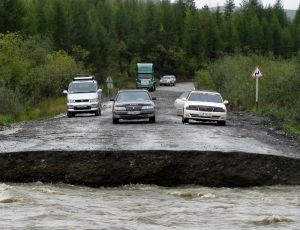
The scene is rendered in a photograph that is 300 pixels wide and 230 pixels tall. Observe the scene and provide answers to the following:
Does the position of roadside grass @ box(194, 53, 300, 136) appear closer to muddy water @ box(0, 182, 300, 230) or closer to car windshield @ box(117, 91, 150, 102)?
car windshield @ box(117, 91, 150, 102)

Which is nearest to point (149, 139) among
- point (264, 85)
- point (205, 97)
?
point (205, 97)

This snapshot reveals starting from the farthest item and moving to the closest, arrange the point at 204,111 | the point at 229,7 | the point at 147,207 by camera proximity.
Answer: the point at 229,7, the point at 204,111, the point at 147,207

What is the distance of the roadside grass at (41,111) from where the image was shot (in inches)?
1388

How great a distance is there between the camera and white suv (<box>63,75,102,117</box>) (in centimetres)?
3528

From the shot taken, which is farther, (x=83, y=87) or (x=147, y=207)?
(x=83, y=87)

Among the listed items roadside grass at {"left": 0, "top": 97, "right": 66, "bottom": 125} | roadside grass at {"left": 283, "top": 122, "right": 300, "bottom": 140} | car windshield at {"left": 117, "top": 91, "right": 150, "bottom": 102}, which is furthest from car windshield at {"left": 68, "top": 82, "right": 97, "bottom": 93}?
roadside grass at {"left": 283, "top": 122, "right": 300, "bottom": 140}

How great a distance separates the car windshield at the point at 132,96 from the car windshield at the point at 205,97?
198 centimetres

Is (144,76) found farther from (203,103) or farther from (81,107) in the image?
(203,103)

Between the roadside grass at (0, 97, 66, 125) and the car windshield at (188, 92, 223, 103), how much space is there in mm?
9134

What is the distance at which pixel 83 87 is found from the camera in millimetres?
36031

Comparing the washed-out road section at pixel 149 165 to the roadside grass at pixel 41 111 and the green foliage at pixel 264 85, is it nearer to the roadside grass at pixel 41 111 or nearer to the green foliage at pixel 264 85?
the green foliage at pixel 264 85

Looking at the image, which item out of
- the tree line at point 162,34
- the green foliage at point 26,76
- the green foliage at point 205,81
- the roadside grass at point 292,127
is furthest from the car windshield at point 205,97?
the tree line at point 162,34

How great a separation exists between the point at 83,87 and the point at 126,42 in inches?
3558

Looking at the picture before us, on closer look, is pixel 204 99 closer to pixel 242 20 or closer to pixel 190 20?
pixel 190 20
